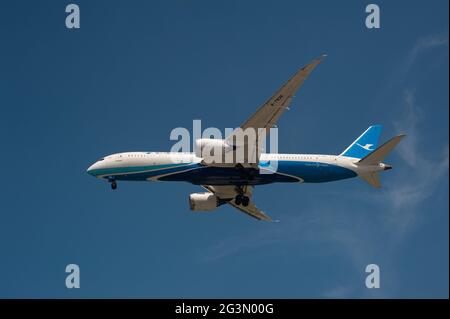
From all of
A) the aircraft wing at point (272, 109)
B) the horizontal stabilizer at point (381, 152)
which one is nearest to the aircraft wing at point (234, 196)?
the aircraft wing at point (272, 109)

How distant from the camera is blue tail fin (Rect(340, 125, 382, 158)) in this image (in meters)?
69.8

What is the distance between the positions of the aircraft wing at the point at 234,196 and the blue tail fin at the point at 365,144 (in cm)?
938

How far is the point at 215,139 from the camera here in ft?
205

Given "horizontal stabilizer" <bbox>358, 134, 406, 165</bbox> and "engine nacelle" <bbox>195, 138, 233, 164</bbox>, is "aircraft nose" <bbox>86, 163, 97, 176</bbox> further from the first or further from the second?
"horizontal stabilizer" <bbox>358, 134, 406, 165</bbox>

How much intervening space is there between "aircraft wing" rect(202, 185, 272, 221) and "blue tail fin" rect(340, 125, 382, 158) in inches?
369

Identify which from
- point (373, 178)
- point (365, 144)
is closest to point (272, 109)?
point (373, 178)

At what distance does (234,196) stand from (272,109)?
16.0 meters

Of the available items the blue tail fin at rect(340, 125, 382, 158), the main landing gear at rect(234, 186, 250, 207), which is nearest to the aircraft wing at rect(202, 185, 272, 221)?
the main landing gear at rect(234, 186, 250, 207)

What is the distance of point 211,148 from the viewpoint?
6216 cm

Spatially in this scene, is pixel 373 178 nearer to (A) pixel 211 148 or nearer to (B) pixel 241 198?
(B) pixel 241 198

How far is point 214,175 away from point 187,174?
7.09 feet

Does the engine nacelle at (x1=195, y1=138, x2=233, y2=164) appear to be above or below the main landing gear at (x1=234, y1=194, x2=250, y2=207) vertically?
above

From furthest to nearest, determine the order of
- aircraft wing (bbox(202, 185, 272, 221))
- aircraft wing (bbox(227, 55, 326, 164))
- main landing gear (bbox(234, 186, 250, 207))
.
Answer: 1. aircraft wing (bbox(202, 185, 272, 221))
2. main landing gear (bbox(234, 186, 250, 207))
3. aircraft wing (bbox(227, 55, 326, 164))

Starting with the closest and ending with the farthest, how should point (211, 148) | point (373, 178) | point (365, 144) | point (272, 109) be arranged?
1. point (272, 109)
2. point (211, 148)
3. point (373, 178)
4. point (365, 144)
